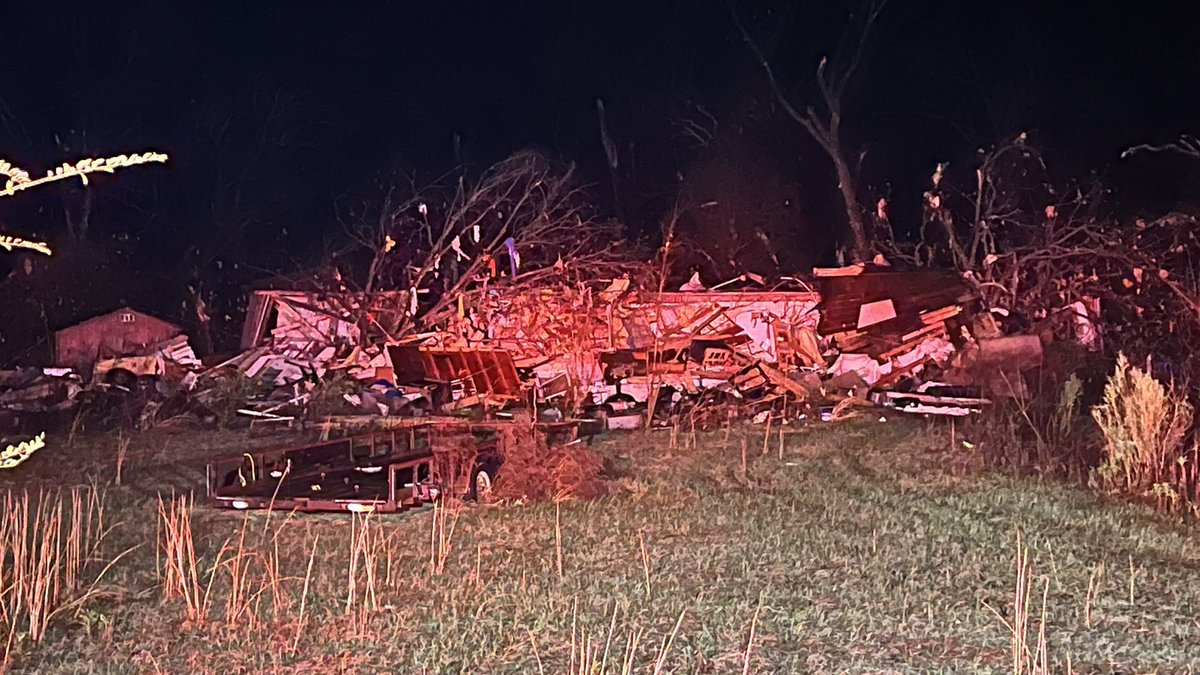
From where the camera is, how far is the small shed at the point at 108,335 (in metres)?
16.0

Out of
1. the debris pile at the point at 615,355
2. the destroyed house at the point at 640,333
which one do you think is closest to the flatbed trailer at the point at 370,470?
the debris pile at the point at 615,355

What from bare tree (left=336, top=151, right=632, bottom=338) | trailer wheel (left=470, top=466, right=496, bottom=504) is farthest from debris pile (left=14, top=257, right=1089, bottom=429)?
trailer wheel (left=470, top=466, right=496, bottom=504)

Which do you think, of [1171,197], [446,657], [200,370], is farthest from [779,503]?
[1171,197]

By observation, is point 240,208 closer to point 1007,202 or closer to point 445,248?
point 445,248

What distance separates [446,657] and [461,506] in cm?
300

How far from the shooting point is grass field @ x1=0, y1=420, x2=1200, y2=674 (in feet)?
15.1

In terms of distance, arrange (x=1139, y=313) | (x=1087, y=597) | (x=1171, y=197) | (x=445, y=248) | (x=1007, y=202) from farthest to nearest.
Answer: (x=1171, y=197), (x=1007, y=202), (x=445, y=248), (x=1139, y=313), (x=1087, y=597)

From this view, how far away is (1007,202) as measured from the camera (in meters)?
20.7

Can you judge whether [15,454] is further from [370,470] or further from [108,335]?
[108,335]

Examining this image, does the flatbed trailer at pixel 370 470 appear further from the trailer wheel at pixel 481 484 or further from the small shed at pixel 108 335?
the small shed at pixel 108 335

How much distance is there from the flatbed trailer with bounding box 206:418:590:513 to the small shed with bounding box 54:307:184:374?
23.1ft

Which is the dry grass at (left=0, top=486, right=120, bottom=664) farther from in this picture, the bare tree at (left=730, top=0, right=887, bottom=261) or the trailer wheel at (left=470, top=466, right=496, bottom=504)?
the bare tree at (left=730, top=0, right=887, bottom=261)

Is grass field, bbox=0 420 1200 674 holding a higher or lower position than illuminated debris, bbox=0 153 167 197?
lower

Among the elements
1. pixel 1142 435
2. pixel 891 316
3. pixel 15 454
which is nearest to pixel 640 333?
pixel 891 316
